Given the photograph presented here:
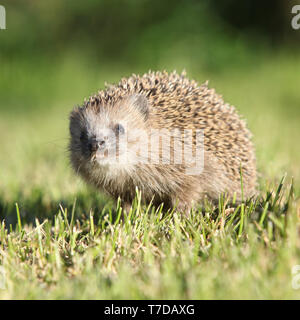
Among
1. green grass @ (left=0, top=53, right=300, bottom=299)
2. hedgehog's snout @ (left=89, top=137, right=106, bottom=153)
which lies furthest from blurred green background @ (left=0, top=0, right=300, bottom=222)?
hedgehog's snout @ (left=89, top=137, right=106, bottom=153)

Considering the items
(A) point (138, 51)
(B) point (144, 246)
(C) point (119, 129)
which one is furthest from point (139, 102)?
(A) point (138, 51)

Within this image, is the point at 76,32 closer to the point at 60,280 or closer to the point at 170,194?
the point at 170,194

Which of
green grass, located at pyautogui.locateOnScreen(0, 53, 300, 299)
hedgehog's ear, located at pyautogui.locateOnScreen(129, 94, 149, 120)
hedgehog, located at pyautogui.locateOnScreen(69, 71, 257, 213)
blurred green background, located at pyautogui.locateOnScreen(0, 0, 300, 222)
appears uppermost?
blurred green background, located at pyautogui.locateOnScreen(0, 0, 300, 222)

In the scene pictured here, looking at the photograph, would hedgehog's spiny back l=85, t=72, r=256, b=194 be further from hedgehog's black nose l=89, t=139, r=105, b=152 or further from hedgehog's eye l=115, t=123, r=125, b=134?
hedgehog's black nose l=89, t=139, r=105, b=152

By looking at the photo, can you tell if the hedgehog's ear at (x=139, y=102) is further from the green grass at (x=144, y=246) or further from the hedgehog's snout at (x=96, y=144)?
the green grass at (x=144, y=246)

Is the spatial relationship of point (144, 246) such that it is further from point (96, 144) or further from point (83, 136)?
point (83, 136)
